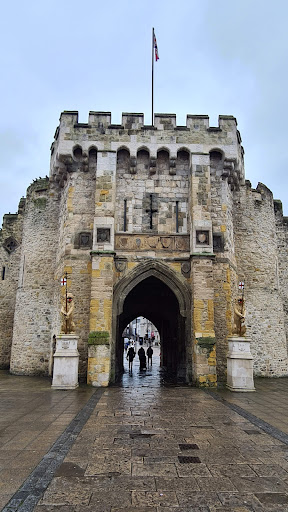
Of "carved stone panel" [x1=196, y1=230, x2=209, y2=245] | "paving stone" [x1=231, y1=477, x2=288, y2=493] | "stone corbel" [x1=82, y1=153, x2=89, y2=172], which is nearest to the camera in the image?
"paving stone" [x1=231, y1=477, x2=288, y2=493]

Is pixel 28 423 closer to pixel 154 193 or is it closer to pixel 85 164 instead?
pixel 154 193

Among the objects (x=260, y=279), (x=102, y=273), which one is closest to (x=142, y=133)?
(x=102, y=273)

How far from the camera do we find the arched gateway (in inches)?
500

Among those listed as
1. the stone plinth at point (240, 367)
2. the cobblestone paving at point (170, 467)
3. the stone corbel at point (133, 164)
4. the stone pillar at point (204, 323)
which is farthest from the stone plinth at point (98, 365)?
the stone corbel at point (133, 164)

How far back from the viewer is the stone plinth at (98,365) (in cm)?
1145

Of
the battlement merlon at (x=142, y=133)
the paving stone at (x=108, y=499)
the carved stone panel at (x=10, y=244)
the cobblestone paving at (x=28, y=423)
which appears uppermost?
the battlement merlon at (x=142, y=133)

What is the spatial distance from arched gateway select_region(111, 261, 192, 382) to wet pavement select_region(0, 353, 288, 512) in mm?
3900

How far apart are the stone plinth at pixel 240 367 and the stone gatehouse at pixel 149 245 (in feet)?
2.12

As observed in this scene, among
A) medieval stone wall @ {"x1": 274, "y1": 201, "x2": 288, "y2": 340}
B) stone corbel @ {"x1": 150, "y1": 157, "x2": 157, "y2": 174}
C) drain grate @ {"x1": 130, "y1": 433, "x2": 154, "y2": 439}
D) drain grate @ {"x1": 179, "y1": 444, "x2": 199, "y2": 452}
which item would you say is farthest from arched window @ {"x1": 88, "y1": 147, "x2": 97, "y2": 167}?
drain grate @ {"x1": 179, "y1": 444, "x2": 199, "y2": 452}

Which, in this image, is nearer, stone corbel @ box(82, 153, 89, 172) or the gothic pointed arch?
the gothic pointed arch

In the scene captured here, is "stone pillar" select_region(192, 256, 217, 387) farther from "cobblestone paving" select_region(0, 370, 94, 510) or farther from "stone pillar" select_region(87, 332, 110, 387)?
"cobblestone paving" select_region(0, 370, 94, 510)

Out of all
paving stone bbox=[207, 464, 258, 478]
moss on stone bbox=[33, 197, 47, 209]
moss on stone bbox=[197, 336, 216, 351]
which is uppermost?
moss on stone bbox=[33, 197, 47, 209]

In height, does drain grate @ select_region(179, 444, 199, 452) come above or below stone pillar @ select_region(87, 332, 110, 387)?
below

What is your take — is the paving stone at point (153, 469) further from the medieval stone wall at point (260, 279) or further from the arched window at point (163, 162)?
the medieval stone wall at point (260, 279)
